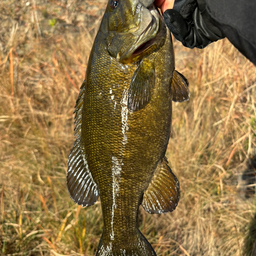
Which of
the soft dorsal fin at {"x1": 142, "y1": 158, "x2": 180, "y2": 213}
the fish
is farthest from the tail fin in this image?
the soft dorsal fin at {"x1": 142, "y1": 158, "x2": 180, "y2": 213}

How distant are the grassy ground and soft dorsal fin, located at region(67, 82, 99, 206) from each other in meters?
1.22

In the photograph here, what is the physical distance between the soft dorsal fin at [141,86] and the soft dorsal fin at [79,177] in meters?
0.42

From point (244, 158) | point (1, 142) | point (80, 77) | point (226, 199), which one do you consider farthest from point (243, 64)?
point (1, 142)

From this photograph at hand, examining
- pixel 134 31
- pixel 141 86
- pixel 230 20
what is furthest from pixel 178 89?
pixel 230 20

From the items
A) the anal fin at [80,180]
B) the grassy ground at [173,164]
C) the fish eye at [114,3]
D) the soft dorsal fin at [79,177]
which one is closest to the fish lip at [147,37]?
the fish eye at [114,3]

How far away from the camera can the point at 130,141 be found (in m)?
1.88

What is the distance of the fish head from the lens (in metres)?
1.77

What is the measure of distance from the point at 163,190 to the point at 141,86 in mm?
699

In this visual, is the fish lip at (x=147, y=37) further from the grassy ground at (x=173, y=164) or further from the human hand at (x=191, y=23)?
the grassy ground at (x=173, y=164)

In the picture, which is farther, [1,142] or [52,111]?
[52,111]

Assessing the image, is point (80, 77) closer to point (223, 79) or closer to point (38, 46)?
point (38, 46)

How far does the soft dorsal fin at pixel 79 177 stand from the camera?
2.02m

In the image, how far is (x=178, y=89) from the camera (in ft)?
6.31

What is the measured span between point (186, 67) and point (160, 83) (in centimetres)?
274
